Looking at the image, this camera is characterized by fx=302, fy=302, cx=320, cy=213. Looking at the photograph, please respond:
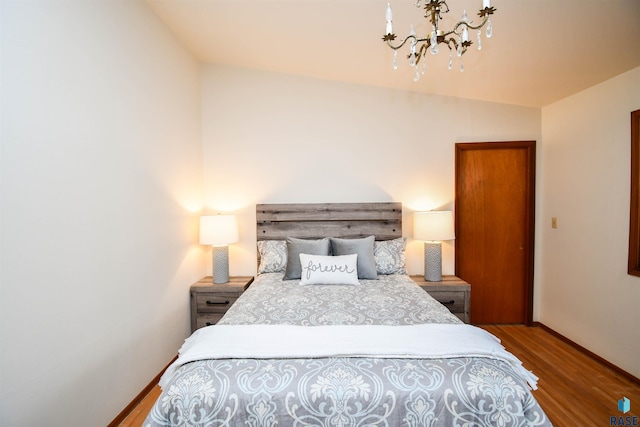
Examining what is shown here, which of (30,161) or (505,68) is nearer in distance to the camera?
(30,161)

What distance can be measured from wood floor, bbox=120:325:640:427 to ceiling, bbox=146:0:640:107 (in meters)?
2.36

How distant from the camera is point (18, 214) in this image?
4.26 ft

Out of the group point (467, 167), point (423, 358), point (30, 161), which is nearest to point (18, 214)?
point (30, 161)

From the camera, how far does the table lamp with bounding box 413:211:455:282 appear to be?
2910mm

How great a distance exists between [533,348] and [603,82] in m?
2.39

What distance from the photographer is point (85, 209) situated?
65.7 inches

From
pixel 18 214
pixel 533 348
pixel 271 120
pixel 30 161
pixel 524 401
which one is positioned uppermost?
pixel 271 120

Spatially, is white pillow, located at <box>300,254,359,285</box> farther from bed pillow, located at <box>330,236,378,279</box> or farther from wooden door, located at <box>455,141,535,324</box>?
wooden door, located at <box>455,141,535,324</box>

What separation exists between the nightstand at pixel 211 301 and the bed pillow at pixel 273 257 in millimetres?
270

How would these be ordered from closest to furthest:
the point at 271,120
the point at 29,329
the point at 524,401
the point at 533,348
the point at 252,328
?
the point at 524,401, the point at 29,329, the point at 252,328, the point at 533,348, the point at 271,120

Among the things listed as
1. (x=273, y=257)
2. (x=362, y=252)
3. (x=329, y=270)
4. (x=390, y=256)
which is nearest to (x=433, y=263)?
(x=390, y=256)

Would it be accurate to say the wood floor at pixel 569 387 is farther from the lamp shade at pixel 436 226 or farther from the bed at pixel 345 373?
the lamp shade at pixel 436 226

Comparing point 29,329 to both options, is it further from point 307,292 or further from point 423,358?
point 423,358

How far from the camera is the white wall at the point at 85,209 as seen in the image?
1300 millimetres
